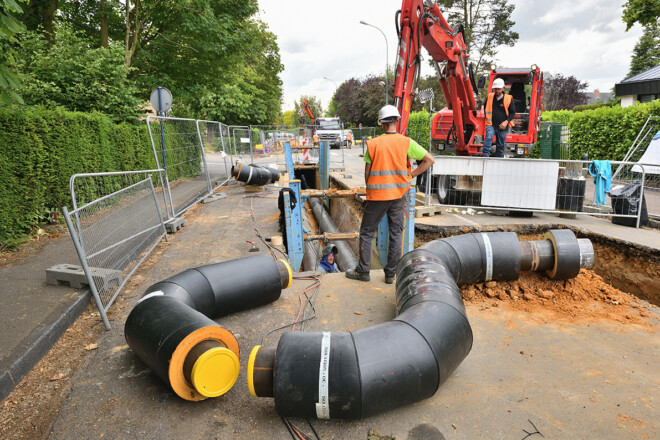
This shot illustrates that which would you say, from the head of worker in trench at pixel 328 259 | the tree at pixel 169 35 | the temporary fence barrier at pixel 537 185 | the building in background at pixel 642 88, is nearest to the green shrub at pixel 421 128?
the tree at pixel 169 35

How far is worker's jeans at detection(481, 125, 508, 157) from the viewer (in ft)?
26.3

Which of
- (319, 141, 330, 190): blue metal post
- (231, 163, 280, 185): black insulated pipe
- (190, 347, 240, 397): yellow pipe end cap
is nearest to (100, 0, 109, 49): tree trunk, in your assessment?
(231, 163, 280, 185): black insulated pipe

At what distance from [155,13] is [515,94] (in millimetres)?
10927

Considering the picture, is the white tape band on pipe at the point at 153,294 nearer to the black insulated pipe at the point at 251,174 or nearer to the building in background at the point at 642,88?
the black insulated pipe at the point at 251,174

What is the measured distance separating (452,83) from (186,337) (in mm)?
7496

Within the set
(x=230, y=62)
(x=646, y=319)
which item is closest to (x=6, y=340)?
(x=646, y=319)

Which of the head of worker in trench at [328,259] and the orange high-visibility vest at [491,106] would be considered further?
the orange high-visibility vest at [491,106]

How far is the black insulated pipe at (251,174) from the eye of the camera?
35.7ft

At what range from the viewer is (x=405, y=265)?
3.49 metres

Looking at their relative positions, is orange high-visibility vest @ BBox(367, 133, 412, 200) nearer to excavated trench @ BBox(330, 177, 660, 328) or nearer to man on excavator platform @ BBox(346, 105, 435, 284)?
man on excavator platform @ BBox(346, 105, 435, 284)

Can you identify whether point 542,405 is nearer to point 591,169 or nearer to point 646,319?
point 646,319

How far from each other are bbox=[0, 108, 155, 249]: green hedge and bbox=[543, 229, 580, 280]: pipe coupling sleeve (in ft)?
24.1

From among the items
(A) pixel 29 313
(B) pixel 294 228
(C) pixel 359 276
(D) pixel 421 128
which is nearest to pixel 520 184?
(C) pixel 359 276

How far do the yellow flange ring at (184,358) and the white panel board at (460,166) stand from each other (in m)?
5.90
